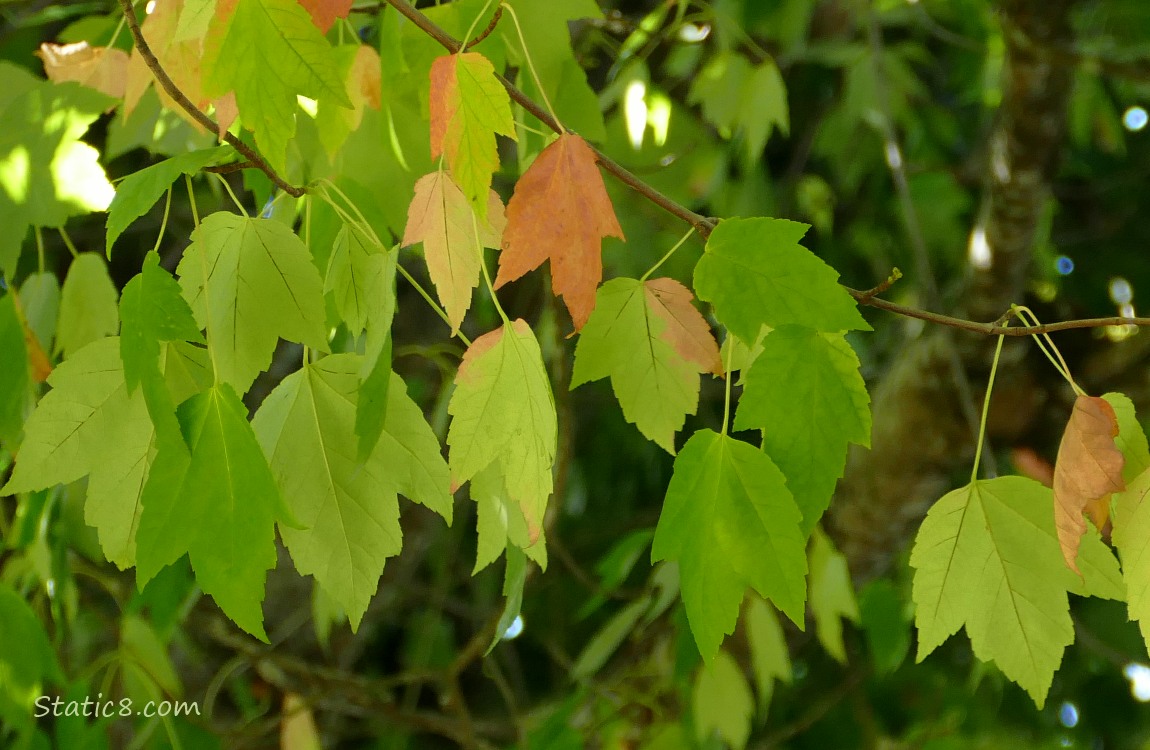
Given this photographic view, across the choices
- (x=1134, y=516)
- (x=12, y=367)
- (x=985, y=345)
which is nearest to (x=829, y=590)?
(x=985, y=345)

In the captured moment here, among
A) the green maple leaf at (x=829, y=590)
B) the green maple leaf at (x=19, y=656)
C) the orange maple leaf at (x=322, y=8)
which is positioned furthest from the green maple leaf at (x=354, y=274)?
the green maple leaf at (x=829, y=590)

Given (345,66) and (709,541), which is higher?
(345,66)

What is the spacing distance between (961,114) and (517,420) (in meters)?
2.34

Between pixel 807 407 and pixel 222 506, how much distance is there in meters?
0.31

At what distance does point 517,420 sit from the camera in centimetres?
52

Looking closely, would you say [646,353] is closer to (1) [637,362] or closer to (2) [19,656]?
(1) [637,362]

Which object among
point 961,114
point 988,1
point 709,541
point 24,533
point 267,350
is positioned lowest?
point 961,114

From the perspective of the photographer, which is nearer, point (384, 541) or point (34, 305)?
point (384, 541)

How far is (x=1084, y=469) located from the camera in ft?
1.79

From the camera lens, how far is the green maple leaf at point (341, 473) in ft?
1.80

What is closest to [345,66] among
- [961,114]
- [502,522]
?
[502,522]

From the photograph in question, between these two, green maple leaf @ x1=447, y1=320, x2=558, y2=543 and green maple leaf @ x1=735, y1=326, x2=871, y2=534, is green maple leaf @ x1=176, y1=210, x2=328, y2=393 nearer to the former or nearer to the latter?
green maple leaf @ x1=447, y1=320, x2=558, y2=543

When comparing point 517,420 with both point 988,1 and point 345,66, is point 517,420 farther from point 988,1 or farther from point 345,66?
point 988,1

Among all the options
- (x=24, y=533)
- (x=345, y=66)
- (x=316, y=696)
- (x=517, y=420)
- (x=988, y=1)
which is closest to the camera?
(x=517, y=420)
